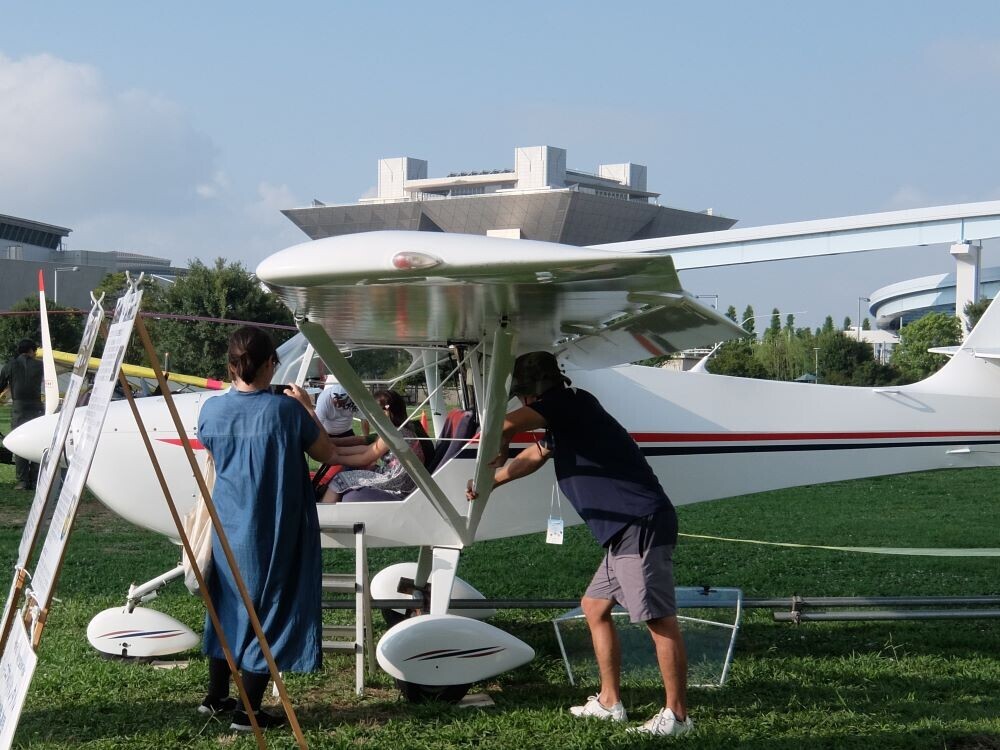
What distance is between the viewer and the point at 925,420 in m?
6.73

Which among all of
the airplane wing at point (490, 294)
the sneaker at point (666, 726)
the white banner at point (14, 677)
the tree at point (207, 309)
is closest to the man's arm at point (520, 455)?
the airplane wing at point (490, 294)

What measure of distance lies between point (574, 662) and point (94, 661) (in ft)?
8.32

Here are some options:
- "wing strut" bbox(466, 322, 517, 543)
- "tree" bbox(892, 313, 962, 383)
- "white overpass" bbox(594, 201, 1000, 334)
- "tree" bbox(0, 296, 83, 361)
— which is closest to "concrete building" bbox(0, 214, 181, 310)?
"tree" bbox(0, 296, 83, 361)

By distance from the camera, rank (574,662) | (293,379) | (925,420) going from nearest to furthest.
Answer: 1. (574,662)
2. (293,379)
3. (925,420)

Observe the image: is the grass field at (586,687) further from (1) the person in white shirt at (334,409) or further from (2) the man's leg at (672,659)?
(1) the person in white shirt at (334,409)

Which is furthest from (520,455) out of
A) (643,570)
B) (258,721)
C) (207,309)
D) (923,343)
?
(923,343)

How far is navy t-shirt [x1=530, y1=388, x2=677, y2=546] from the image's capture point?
14.0ft

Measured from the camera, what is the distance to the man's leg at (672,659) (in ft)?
13.7

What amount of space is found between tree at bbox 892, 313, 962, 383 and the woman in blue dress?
4297 cm

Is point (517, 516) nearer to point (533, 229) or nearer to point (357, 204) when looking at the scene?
point (533, 229)

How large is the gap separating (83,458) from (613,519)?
2.20m

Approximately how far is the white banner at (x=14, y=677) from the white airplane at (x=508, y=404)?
130 centimetres

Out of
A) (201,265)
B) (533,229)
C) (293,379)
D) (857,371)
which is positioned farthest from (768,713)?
(533,229)

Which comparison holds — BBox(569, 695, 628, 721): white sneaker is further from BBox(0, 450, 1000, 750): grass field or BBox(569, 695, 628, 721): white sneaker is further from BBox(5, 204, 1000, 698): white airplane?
BBox(5, 204, 1000, 698): white airplane
